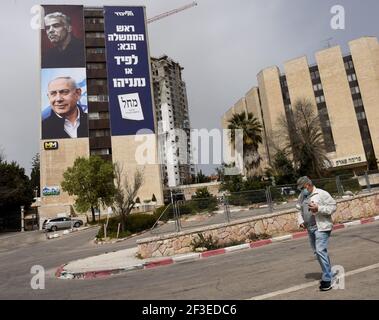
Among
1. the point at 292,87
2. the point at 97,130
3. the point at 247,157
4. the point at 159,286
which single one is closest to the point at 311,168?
the point at 247,157

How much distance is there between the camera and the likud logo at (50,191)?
54969mm

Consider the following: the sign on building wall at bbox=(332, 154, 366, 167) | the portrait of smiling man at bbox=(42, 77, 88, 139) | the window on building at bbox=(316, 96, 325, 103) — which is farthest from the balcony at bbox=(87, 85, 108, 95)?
the sign on building wall at bbox=(332, 154, 366, 167)

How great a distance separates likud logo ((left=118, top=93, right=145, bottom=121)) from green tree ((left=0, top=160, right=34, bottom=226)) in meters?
21.6

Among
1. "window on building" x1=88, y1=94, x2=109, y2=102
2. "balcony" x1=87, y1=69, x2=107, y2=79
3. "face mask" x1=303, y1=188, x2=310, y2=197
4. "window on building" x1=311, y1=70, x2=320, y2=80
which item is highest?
"balcony" x1=87, y1=69, x2=107, y2=79

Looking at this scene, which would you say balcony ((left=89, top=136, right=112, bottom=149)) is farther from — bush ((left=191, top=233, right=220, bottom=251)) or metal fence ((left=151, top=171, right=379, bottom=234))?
bush ((left=191, top=233, right=220, bottom=251))

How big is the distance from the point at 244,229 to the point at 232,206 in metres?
1.09

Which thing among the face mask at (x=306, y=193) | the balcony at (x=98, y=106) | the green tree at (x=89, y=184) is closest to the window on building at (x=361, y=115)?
the balcony at (x=98, y=106)

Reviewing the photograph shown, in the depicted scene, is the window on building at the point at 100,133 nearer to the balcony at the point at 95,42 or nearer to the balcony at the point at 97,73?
the balcony at the point at 97,73

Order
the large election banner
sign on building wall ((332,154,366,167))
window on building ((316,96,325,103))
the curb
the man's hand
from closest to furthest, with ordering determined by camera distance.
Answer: the man's hand → the curb → the large election banner → sign on building wall ((332,154,366,167)) → window on building ((316,96,325,103))

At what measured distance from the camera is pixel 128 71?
205 ft

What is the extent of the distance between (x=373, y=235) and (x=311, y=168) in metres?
39.0

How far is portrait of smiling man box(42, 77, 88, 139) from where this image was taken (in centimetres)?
5753
